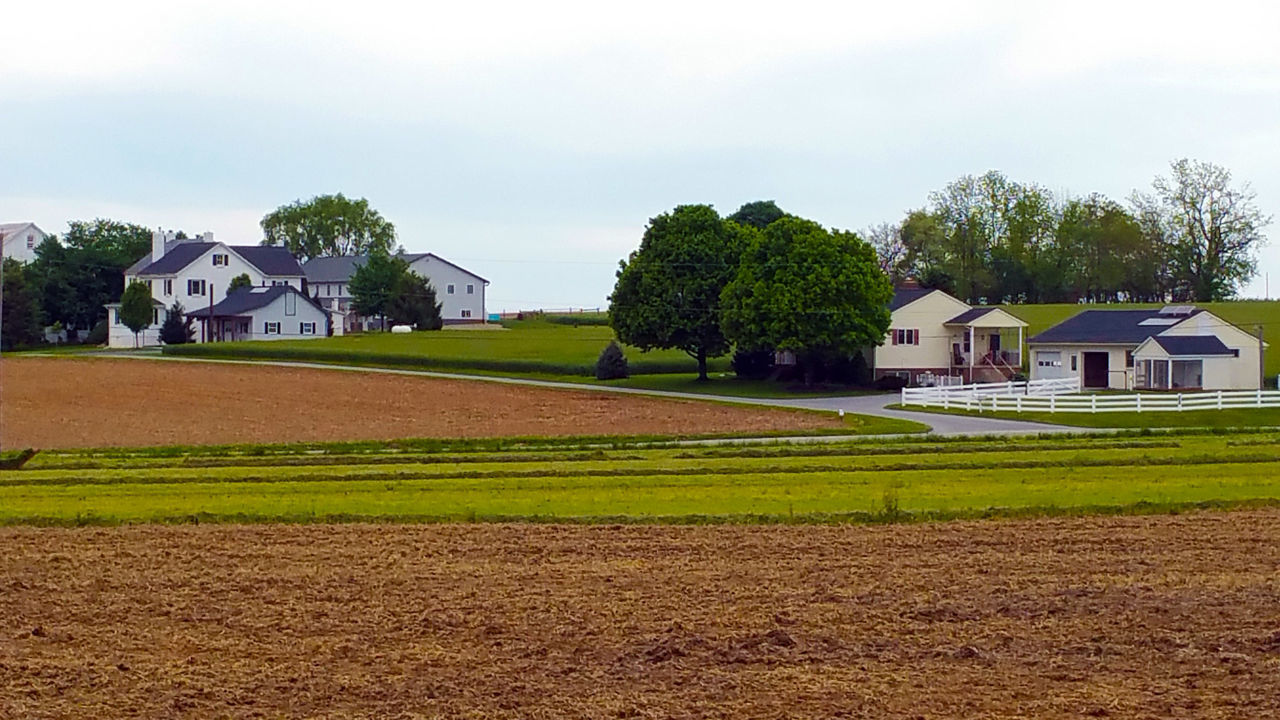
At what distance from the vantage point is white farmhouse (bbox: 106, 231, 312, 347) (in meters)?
117

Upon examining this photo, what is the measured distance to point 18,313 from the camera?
358ft

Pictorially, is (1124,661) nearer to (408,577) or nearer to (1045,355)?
(408,577)

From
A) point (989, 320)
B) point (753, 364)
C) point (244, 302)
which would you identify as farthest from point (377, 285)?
point (989, 320)

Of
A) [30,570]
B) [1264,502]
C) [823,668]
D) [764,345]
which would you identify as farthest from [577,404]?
[823,668]

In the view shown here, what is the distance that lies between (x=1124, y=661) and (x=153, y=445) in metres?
35.8

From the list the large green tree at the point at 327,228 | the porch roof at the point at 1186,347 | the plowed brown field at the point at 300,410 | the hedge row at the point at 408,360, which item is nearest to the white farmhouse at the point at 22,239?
the large green tree at the point at 327,228

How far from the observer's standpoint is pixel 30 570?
65.3 feet

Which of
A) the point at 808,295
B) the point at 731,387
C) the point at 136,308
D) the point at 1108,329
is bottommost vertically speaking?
the point at 731,387

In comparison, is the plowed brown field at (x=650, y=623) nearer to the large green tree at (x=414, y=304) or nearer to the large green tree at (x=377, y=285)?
the large green tree at (x=414, y=304)

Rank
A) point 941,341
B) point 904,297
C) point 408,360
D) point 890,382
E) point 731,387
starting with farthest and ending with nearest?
point 408,360, point 904,297, point 941,341, point 890,382, point 731,387

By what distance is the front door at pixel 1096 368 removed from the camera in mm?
72250

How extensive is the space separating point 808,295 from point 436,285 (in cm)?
6872

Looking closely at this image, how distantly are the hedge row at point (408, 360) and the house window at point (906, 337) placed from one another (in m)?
15.5

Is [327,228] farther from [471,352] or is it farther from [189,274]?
[471,352]
